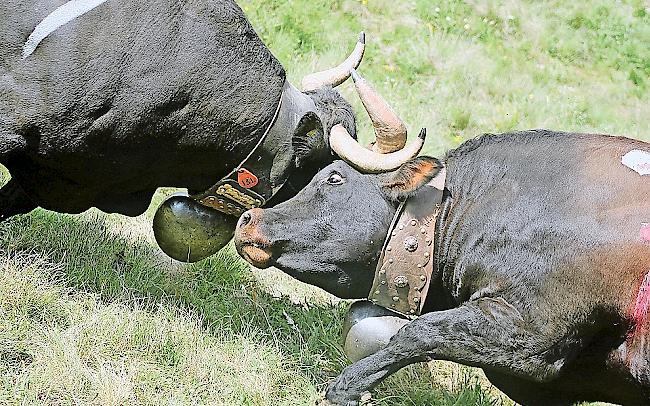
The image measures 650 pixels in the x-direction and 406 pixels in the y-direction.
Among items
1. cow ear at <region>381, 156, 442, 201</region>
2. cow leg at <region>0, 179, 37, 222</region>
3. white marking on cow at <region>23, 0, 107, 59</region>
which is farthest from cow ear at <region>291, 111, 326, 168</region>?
cow leg at <region>0, 179, 37, 222</region>

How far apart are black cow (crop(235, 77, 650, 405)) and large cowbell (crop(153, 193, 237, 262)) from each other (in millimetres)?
448

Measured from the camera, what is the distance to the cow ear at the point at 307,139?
196 inches

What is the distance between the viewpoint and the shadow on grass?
17.6 ft

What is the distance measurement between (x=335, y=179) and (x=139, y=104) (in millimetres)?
1114

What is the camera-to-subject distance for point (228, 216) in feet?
17.3

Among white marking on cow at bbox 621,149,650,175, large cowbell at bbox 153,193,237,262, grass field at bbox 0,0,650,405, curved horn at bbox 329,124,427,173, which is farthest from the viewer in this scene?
large cowbell at bbox 153,193,237,262

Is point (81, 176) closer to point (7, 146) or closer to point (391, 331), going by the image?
point (7, 146)

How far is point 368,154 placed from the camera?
189 inches

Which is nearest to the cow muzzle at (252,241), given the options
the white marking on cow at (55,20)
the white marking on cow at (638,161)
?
the white marking on cow at (55,20)

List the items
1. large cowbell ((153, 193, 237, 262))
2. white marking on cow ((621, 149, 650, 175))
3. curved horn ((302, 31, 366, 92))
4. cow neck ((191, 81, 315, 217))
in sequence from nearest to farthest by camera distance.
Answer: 1. white marking on cow ((621, 149, 650, 175))
2. cow neck ((191, 81, 315, 217))
3. large cowbell ((153, 193, 237, 262))
4. curved horn ((302, 31, 366, 92))

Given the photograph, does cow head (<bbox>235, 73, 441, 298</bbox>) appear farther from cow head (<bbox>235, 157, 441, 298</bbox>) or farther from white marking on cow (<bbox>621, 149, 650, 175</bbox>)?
white marking on cow (<bbox>621, 149, 650, 175</bbox>)

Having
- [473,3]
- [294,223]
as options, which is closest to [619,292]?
[294,223]

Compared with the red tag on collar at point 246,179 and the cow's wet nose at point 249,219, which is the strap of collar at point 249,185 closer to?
the red tag on collar at point 246,179

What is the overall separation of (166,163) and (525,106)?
471cm
